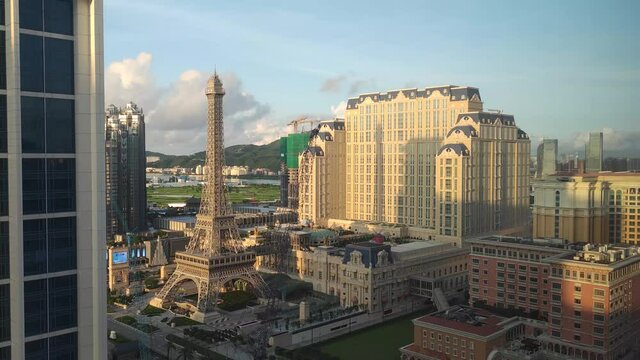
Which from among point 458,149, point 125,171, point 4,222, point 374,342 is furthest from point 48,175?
point 125,171

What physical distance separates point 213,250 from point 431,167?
2638 centimetres

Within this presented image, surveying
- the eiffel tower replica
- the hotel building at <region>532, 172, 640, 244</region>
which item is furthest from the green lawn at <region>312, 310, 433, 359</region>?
the hotel building at <region>532, 172, 640, 244</region>

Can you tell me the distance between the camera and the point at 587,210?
153 ft

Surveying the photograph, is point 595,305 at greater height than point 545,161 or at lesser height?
lesser

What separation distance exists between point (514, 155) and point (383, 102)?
49.9 feet

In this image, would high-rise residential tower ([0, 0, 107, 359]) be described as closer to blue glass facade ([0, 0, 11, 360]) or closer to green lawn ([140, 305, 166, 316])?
blue glass facade ([0, 0, 11, 360])

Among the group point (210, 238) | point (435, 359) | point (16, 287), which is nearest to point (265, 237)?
point (210, 238)

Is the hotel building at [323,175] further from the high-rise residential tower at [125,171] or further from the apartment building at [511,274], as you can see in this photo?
the apartment building at [511,274]

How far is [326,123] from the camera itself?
6638 centimetres

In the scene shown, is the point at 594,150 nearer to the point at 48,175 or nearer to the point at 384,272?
the point at 384,272

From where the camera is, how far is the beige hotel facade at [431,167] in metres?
52.8

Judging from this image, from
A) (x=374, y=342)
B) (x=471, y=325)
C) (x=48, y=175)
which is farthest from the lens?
(x=374, y=342)

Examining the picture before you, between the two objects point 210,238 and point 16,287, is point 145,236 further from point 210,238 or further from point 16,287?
point 16,287

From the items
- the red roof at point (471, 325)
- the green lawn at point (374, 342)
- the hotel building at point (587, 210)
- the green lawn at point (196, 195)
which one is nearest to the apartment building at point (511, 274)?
the red roof at point (471, 325)
